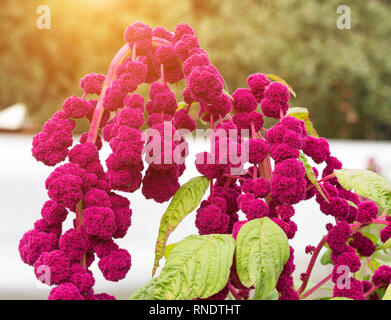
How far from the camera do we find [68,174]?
349 millimetres

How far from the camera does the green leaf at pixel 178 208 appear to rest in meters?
0.39

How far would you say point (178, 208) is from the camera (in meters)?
0.40

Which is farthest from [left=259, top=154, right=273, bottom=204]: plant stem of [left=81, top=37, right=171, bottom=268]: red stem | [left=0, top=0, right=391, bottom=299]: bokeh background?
[left=0, top=0, right=391, bottom=299]: bokeh background

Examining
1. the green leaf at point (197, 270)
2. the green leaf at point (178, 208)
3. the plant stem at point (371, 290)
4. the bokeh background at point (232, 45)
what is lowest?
the plant stem at point (371, 290)

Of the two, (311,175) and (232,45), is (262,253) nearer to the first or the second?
(311,175)

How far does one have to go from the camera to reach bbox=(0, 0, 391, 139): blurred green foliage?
6887 millimetres

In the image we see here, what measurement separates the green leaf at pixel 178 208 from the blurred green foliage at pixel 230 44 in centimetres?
647

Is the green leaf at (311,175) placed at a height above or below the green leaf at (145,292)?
above

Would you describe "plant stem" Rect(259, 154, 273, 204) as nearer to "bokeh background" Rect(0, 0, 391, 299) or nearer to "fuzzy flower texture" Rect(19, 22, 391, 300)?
"fuzzy flower texture" Rect(19, 22, 391, 300)

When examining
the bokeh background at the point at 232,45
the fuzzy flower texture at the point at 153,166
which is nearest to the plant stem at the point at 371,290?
the fuzzy flower texture at the point at 153,166

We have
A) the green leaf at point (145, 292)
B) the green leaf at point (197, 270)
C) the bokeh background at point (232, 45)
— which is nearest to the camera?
the green leaf at point (197, 270)

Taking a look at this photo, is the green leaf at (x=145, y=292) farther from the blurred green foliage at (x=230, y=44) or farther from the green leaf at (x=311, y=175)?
the blurred green foliage at (x=230, y=44)

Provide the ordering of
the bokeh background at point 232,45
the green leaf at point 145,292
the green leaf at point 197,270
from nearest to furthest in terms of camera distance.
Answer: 1. the green leaf at point 197,270
2. the green leaf at point 145,292
3. the bokeh background at point 232,45

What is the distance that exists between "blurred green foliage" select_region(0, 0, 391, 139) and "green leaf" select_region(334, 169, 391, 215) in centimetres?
645
